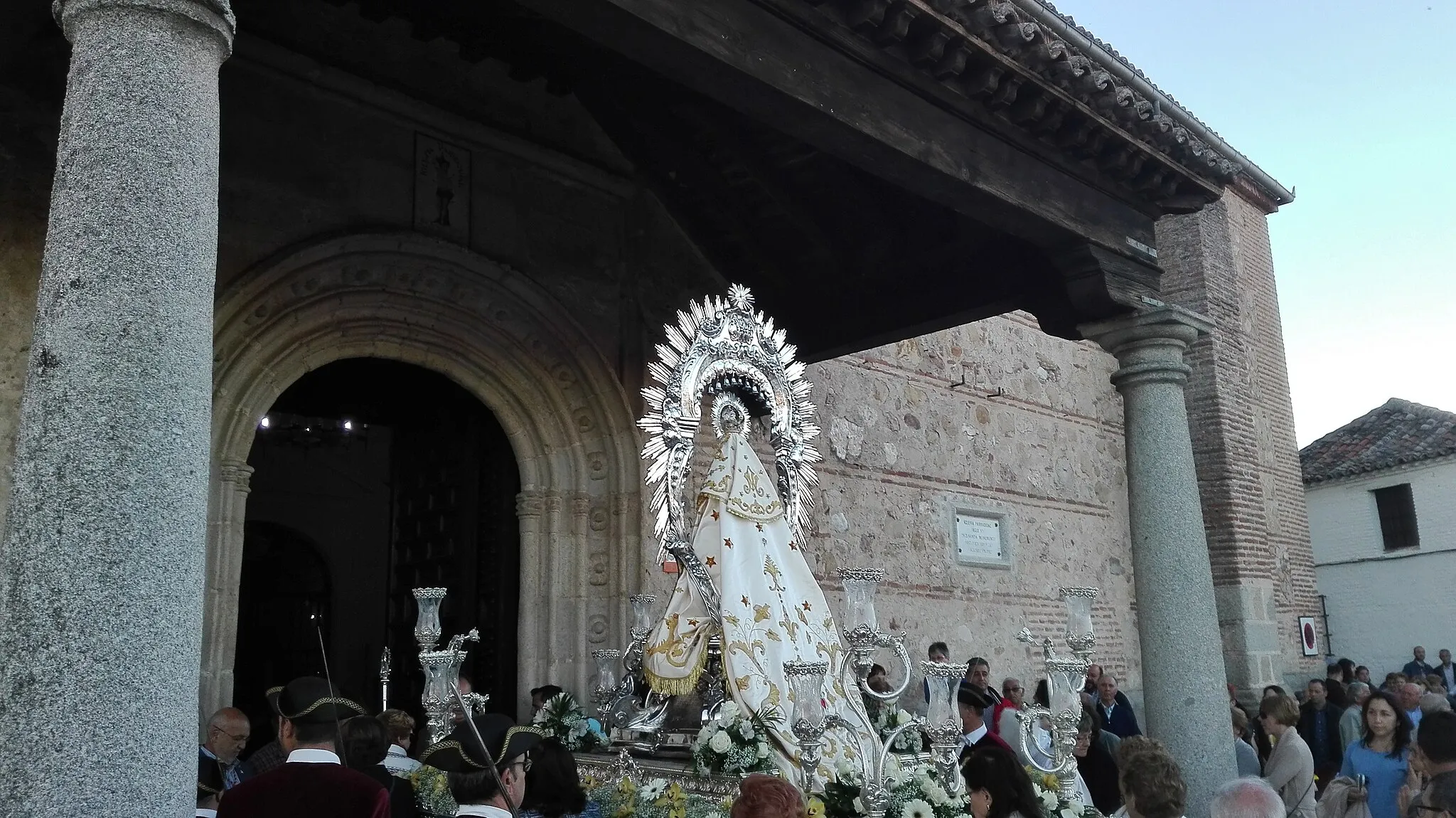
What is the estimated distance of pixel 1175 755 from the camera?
A: 589 cm

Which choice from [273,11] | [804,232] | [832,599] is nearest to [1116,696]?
[832,599]

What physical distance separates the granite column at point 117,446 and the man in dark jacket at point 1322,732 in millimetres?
7517

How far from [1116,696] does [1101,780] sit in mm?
1755

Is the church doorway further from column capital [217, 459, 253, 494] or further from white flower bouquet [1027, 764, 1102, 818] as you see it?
white flower bouquet [1027, 764, 1102, 818]

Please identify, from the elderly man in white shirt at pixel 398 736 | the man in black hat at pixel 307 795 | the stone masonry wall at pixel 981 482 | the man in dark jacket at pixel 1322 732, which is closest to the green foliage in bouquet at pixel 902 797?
the elderly man in white shirt at pixel 398 736

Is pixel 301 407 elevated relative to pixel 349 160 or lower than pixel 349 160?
lower

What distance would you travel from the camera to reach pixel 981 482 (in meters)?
10.7

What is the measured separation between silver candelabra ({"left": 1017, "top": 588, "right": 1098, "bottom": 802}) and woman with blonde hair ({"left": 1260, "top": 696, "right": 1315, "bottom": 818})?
1225 millimetres

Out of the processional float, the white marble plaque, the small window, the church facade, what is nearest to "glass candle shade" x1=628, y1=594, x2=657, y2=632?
the processional float

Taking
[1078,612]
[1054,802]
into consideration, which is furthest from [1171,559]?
[1054,802]

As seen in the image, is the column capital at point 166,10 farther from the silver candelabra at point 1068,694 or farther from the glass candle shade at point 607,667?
the glass candle shade at point 607,667

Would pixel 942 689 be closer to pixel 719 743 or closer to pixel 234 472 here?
pixel 719 743

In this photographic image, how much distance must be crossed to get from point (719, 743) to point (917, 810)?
2.52 ft

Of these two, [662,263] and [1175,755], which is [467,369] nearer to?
[662,263]
